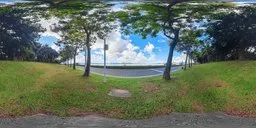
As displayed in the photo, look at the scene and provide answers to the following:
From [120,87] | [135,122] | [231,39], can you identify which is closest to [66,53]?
[120,87]

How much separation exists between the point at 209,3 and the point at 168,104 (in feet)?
2.97

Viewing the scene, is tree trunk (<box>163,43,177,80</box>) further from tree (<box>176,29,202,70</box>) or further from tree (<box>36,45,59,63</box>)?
tree (<box>36,45,59,63</box>)

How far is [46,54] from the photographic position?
3629 mm

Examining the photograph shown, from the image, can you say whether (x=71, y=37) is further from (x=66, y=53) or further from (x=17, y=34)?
(x=17, y=34)

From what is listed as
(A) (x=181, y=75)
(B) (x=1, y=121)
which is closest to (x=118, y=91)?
(A) (x=181, y=75)

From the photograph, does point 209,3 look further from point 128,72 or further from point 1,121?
point 1,121

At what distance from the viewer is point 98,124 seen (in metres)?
3.55

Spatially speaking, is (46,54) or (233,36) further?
(233,36)

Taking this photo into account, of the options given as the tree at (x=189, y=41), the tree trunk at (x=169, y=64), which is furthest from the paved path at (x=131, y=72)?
the tree at (x=189, y=41)

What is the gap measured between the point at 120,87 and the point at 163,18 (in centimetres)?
58

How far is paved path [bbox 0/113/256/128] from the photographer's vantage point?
355 centimetres

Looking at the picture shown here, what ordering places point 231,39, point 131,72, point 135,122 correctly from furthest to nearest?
point 231,39 → point 131,72 → point 135,122

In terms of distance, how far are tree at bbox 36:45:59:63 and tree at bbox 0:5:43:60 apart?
0.06 m

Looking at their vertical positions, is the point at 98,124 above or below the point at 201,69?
below
